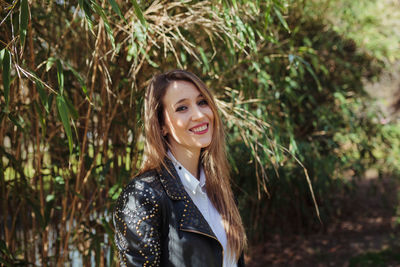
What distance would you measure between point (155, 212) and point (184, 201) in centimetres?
11

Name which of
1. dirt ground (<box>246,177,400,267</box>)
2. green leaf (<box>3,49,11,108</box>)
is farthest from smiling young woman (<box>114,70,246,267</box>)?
dirt ground (<box>246,177,400,267</box>)

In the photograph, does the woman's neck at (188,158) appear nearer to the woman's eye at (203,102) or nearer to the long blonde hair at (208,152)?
the long blonde hair at (208,152)

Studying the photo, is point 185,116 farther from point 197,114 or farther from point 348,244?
point 348,244

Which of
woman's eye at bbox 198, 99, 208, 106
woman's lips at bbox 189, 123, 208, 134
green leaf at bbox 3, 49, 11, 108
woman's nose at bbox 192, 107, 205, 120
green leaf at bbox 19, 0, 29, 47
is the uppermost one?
green leaf at bbox 19, 0, 29, 47

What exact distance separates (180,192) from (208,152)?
275 millimetres

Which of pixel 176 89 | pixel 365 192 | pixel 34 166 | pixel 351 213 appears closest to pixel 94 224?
pixel 34 166

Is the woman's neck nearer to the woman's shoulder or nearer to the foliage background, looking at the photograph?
the woman's shoulder

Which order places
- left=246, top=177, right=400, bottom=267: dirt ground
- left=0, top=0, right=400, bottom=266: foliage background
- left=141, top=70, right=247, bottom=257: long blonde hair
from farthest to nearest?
1. left=246, top=177, right=400, bottom=267: dirt ground
2. left=0, top=0, right=400, bottom=266: foliage background
3. left=141, top=70, right=247, bottom=257: long blonde hair

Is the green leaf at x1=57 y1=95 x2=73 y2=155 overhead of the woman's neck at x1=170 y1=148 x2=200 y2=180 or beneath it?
overhead

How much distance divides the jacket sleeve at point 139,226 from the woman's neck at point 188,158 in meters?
0.21

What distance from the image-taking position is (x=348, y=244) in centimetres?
411

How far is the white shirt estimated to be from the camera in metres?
1.32

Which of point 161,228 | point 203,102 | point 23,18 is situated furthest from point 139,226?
point 23,18

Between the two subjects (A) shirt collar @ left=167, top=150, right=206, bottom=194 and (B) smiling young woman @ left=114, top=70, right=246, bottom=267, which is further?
(A) shirt collar @ left=167, top=150, right=206, bottom=194
